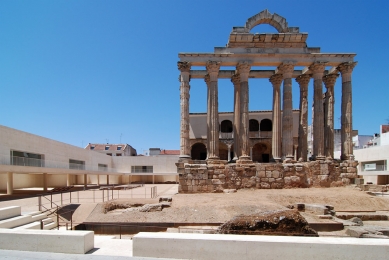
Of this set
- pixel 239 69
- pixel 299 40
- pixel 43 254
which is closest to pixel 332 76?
pixel 299 40

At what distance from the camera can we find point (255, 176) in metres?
20.0

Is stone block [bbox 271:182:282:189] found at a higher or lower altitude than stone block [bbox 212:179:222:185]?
lower

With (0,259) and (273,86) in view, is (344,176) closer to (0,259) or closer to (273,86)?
(273,86)

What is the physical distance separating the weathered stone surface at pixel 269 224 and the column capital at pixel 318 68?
16.8m

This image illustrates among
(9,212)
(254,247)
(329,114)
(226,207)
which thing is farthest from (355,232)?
(329,114)

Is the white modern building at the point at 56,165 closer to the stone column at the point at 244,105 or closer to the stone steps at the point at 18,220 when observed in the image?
the stone steps at the point at 18,220

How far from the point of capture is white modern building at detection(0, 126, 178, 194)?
21781mm

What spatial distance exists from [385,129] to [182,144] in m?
41.2

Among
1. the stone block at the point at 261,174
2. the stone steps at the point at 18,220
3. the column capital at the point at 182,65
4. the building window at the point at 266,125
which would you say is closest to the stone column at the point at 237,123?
the stone block at the point at 261,174

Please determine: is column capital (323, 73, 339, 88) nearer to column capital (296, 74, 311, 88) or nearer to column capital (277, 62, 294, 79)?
column capital (296, 74, 311, 88)

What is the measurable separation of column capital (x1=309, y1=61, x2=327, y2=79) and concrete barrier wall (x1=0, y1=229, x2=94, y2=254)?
20705mm

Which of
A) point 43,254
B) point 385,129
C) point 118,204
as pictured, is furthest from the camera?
point 385,129

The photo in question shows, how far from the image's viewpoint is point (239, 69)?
21.4m

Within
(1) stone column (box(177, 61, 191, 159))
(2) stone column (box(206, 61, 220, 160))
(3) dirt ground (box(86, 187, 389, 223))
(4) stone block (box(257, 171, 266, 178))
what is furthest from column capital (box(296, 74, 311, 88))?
(3) dirt ground (box(86, 187, 389, 223))
